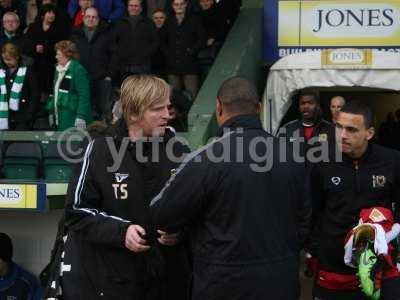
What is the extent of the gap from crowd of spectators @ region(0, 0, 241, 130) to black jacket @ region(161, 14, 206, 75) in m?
0.01

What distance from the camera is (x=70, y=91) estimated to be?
908cm

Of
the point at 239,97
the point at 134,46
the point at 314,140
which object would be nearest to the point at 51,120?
the point at 134,46

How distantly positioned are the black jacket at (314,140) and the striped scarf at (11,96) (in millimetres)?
3341

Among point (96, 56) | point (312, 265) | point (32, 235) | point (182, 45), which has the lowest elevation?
point (32, 235)

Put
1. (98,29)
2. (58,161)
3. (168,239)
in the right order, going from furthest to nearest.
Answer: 1. (98,29)
2. (58,161)
3. (168,239)

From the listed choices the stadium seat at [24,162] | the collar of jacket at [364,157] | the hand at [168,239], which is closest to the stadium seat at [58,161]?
the stadium seat at [24,162]

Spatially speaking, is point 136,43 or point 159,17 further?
point 159,17

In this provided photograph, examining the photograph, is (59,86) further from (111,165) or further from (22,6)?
(111,165)

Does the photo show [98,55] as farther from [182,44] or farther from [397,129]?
[397,129]

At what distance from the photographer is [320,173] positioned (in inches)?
207

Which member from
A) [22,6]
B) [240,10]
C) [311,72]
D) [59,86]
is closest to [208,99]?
[311,72]

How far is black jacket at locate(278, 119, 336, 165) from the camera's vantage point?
5500 millimetres

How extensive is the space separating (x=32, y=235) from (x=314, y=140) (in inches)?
135

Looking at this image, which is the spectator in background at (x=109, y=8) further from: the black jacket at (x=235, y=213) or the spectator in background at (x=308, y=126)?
the black jacket at (x=235, y=213)
